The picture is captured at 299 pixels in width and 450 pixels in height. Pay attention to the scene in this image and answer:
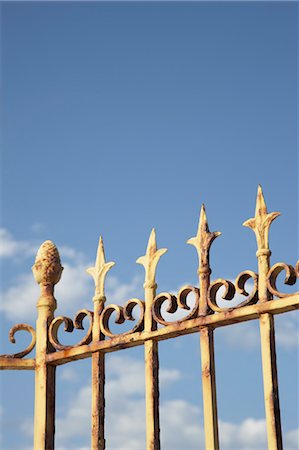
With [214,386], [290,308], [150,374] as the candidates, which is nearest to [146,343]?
[150,374]

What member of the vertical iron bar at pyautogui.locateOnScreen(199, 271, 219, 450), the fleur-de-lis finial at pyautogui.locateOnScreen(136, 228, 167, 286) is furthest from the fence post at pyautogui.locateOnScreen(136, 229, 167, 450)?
the vertical iron bar at pyautogui.locateOnScreen(199, 271, 219, 450)

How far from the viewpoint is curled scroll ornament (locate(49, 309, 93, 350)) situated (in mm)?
7496

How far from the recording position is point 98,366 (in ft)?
23.9

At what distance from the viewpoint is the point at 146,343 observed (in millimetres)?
6977

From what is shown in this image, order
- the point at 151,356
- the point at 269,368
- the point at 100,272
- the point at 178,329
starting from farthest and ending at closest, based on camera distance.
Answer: the point at 100,272 → the point at 151,356 → the point at 178,329 → the point at 269,368

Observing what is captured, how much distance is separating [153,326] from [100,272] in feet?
2.63

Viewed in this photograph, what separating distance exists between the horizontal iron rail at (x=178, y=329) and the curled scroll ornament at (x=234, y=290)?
4cm

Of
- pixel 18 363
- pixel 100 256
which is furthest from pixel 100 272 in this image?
pixel 18 363

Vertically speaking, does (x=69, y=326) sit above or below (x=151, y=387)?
above

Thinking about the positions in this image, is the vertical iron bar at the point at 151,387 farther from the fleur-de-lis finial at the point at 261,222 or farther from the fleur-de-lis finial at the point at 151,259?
the fleur-de-lis finial at the point at 261,222

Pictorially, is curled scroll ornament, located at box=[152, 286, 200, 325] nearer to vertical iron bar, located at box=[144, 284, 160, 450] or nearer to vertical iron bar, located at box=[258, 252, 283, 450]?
vertical iron bar, located at box=[144, 284, 160, 450]

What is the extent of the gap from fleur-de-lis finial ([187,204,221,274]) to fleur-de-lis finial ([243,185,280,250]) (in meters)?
0.32

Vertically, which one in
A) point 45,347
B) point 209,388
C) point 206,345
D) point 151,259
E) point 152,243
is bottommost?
point 209,388

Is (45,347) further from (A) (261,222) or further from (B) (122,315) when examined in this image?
(A) (261,222)
